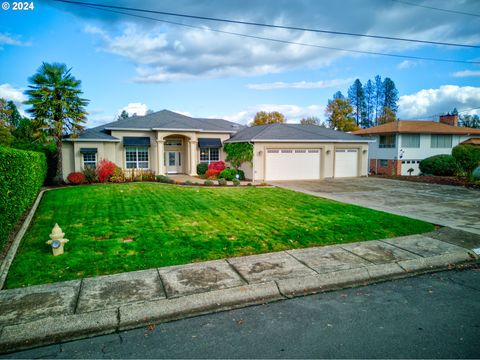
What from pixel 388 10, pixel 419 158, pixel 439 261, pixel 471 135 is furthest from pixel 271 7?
pixel 471 135

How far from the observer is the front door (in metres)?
25.4

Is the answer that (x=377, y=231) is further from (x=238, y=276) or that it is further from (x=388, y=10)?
(x=388, y=10)

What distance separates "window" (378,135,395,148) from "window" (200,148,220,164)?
1660 centimetres

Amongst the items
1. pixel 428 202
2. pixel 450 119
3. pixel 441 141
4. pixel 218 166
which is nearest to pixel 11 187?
pixel 428 202

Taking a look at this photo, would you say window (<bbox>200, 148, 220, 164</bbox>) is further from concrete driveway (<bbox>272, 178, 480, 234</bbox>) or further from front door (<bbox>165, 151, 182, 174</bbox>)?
concrete driveway (<bbox>272, 178, 480, 234</bbox>)

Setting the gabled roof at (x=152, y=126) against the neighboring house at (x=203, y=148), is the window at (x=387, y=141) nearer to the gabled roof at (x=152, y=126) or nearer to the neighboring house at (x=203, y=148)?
the neighboring house at (x=203, y=148)

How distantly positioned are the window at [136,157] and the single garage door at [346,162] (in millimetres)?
14801

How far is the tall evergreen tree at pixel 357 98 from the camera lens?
64.4 meters

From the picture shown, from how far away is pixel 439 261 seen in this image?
632 centimetres

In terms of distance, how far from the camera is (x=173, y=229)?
8.28 meters

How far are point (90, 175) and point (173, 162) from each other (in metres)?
8.13

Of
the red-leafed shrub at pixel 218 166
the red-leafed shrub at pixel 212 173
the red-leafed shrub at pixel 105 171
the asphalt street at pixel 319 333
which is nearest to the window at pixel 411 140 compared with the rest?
the red-leafed shrub at pixel 218 166

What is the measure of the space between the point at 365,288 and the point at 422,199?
10.9 metres

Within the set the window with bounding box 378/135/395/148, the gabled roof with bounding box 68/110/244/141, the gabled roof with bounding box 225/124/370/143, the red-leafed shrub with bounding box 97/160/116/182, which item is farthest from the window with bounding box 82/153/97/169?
the window with bounding box 378/135/395/148
